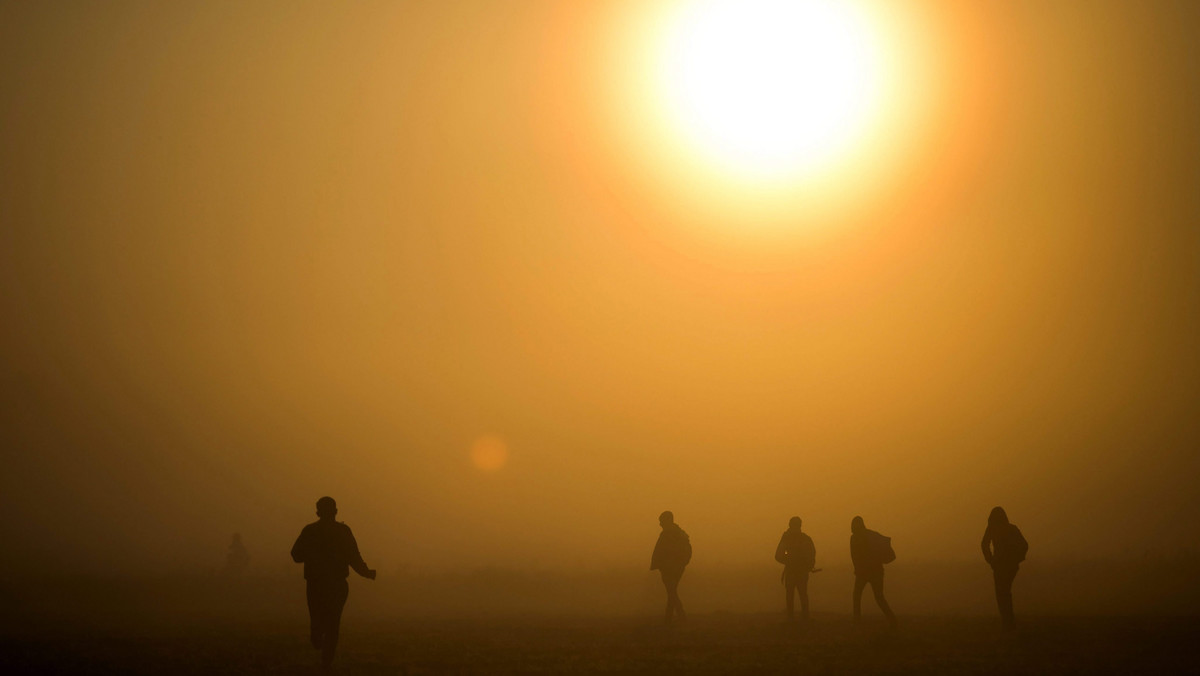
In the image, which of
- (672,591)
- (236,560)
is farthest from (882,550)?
(236,560)

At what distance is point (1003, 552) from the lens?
2100 cm

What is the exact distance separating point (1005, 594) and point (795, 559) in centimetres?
488

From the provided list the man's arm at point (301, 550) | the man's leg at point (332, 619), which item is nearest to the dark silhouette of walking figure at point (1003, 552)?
the man's leg at point (332, 619)

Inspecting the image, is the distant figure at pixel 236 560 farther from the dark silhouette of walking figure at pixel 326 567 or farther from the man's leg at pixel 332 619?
the man's leg at pixel 332 619

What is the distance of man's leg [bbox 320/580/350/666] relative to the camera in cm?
1630

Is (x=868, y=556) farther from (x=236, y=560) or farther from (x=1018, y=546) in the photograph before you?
(x=236, y=560)

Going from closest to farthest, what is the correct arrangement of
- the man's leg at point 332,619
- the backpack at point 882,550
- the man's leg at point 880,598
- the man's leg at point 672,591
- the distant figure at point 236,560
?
1. the man's leg at point 332,619
2. the man's leg at point 880,598
3. the backpack at point 882,550
4. the man's leg at point 672,591
5. the distant figure at point 236,560

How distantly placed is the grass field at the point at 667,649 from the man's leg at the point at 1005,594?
45cm

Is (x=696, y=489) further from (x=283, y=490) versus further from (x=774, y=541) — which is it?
(x=283, y=490)

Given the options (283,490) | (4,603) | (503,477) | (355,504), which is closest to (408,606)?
(4,603)

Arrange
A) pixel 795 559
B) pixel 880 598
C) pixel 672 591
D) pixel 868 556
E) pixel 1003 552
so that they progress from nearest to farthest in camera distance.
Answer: pixel 1003 552 < pixel 880 598 < pixel 868 556 < pixel 672 591 < pixel 795 559

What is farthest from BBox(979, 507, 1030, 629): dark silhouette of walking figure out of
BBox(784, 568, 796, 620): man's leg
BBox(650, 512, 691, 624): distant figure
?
BBox(650, 512, 691, 624): distant figure

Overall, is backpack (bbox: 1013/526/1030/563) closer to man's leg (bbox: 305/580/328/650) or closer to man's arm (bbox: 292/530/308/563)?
man's leg (bbox: 305/580/328/650)

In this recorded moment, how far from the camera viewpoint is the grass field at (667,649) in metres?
15.9
